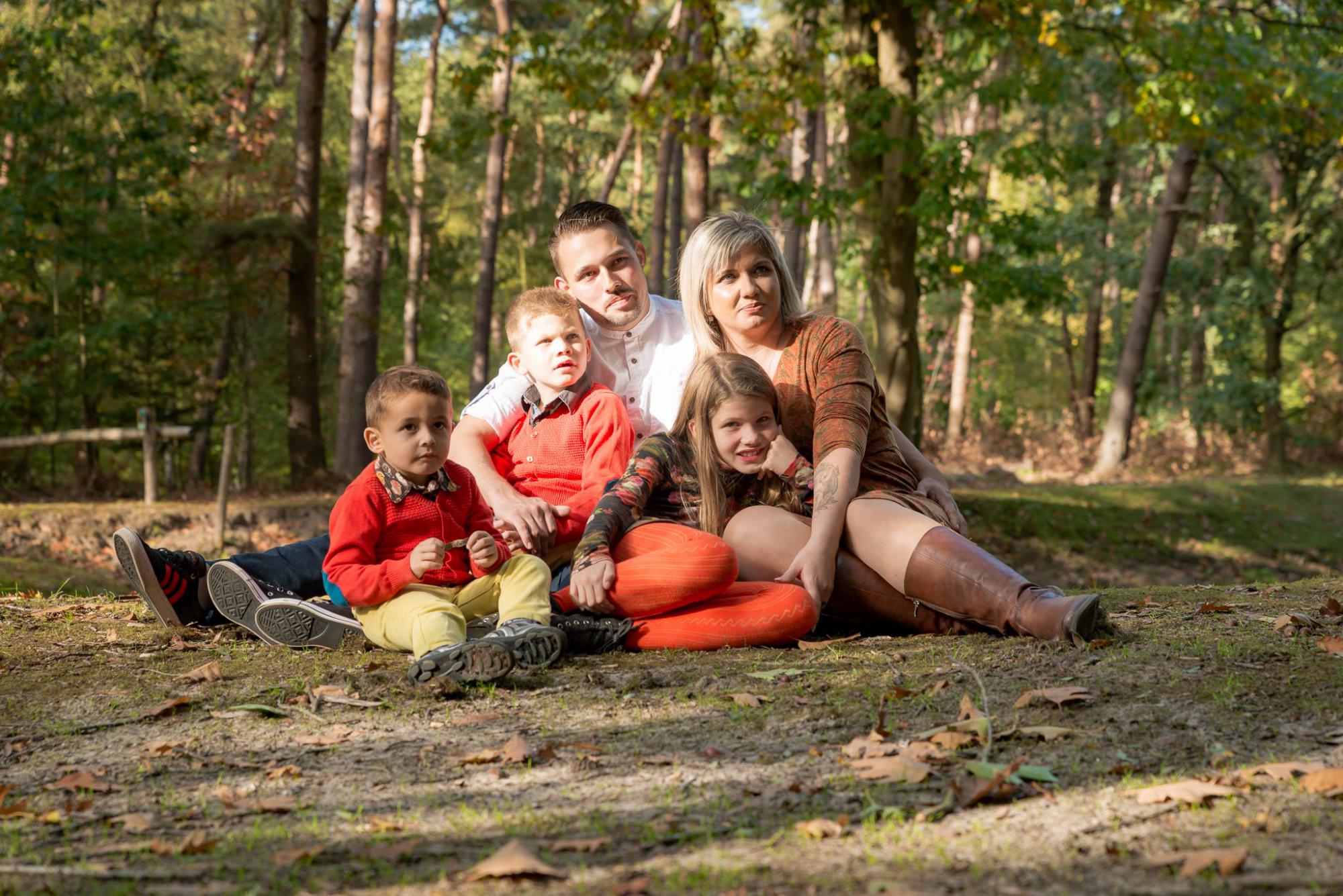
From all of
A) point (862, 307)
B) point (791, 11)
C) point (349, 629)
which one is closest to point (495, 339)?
point (862, 307)

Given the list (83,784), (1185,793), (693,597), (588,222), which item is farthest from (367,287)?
(1185,793)

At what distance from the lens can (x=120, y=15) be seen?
20.5 meters

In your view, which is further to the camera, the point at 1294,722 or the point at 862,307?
the point at 862,307

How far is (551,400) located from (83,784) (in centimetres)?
235

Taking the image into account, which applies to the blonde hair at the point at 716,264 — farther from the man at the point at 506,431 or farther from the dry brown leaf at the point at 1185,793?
the dry brown leaf at the point at 1185,793

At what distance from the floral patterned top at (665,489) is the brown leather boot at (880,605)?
1.08 feet

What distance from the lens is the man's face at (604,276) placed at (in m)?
4.75

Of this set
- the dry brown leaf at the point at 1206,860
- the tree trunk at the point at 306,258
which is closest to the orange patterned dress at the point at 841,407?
the dry brown leaf at the point at 1206,860

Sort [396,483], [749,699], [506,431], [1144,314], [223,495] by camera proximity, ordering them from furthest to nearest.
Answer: [1144,314]
[223,495]
[506,431]
[396,483]
[749,699]

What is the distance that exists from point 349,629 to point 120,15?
20092 millimetres

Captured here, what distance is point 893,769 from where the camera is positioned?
2621 mm

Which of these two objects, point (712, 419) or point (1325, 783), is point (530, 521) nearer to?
point (712, 419)

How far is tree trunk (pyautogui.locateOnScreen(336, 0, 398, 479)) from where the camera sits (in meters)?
14.5

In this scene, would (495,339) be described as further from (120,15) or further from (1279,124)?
(1279,124)
